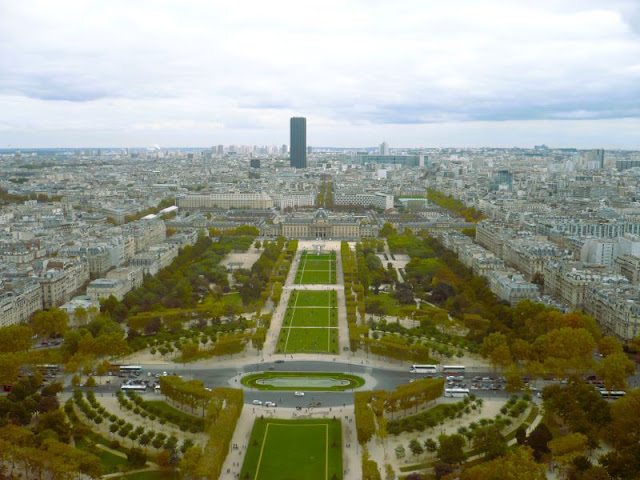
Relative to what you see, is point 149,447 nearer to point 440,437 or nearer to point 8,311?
point 440,437

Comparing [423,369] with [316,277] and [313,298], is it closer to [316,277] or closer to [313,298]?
[313,298]

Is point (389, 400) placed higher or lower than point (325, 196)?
lower

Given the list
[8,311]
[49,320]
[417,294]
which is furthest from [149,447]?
[417,294]

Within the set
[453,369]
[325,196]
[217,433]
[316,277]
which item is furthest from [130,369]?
[325,196]

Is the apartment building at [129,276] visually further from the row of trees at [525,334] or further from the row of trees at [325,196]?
the row of trees at [325,196]

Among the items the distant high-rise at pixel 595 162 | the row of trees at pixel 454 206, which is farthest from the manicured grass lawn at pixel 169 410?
the distant high-rise at pixel 595 162
